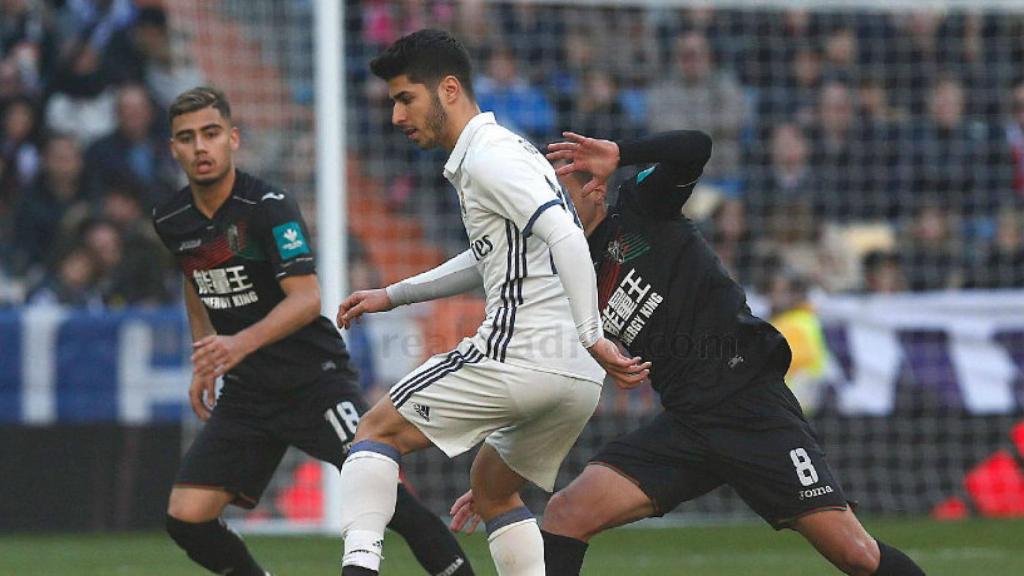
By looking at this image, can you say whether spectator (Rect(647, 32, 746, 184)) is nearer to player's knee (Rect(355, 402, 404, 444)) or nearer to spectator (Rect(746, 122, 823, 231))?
spectator (Rect(746, 122, 823, 231))

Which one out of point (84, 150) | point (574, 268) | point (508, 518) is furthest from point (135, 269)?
point (574, 268)

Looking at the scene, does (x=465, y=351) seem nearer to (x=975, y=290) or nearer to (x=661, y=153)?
(x=661, y=153)

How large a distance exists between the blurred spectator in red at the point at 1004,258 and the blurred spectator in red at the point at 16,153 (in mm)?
7382

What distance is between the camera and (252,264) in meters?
6.62

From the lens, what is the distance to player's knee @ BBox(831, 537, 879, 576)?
5453 mm

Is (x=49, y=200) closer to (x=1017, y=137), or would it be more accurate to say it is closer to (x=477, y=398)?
(x=1017, y=137)

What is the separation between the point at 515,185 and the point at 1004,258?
8099 mm

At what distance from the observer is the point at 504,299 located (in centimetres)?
525

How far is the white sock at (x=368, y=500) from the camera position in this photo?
17.0ft

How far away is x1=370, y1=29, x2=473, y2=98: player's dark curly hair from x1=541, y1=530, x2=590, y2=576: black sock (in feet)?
5.06

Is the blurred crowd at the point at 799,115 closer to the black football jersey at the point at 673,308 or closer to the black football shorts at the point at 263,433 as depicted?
the black football shorts at the point at 263,433

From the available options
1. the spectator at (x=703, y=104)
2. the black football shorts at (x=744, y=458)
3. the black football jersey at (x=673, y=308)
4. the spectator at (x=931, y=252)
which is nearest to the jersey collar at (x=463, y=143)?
the black football jersey at (x=673, y=308)

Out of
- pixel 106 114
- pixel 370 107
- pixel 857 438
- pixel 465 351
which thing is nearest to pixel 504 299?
pixel 465 351

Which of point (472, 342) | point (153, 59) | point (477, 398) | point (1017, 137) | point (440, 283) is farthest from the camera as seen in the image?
point (153, 59)
